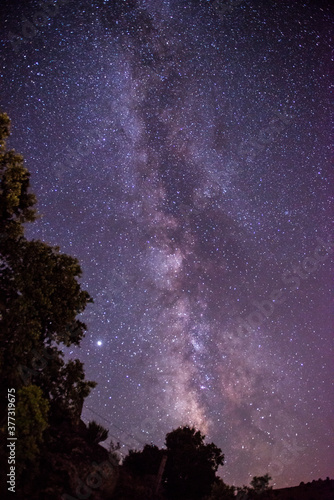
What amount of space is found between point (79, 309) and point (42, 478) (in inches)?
240

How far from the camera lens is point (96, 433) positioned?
18984mm

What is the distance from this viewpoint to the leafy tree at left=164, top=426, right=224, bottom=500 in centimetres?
2069

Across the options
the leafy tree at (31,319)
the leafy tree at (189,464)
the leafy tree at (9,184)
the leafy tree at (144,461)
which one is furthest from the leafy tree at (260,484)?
the leafy tree at (9,184)

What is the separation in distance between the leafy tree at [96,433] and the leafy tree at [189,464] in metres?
5.75

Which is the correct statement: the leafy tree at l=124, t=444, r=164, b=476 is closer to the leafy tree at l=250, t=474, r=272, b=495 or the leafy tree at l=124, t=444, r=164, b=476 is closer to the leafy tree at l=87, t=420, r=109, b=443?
the leafy tree at l=87, t=420, r=109, b=443

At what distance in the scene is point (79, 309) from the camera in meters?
12.9

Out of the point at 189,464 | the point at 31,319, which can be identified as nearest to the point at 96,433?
the point at 189,464

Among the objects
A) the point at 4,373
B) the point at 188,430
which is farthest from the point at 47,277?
the point at 188,430

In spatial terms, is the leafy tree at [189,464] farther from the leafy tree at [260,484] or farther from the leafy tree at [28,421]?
the leafy tree at [28,421]

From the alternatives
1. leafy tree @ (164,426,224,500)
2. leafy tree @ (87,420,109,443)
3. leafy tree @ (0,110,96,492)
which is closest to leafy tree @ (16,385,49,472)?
leafy tree @ (0,110,96,492)

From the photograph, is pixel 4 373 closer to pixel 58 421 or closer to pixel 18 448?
pixel 18 448

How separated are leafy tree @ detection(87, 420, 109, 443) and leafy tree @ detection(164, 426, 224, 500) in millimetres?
5750

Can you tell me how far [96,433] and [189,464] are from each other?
719cm

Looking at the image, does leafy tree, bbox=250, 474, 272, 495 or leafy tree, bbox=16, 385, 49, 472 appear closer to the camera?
leafy tree, bbox=16, 385, 49, 472
